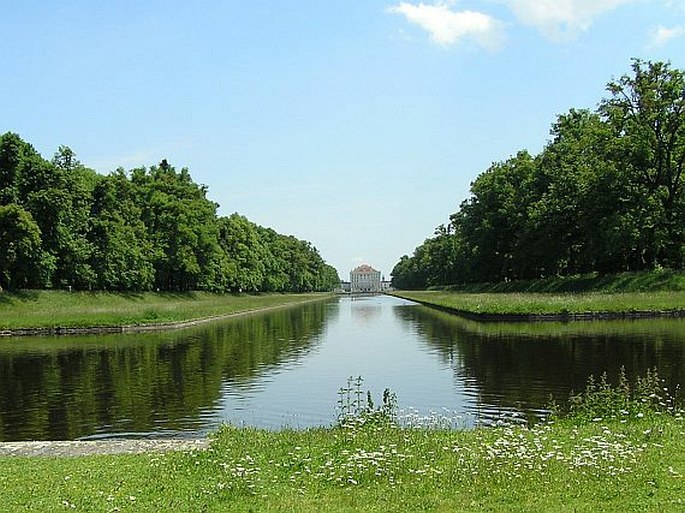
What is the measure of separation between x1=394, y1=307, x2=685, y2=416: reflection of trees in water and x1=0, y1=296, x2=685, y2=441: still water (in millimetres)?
59

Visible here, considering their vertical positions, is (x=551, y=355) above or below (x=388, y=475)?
A: below

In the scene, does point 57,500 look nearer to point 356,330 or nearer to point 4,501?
point 4,501

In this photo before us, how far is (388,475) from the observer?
29.8ft

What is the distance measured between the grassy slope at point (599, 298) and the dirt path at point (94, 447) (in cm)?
3451

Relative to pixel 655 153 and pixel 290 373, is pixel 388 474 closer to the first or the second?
pixel 290 373

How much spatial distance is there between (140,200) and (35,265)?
2855 cm

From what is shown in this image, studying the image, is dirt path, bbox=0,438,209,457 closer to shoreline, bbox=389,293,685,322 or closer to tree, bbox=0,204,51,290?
shoreline, bbox=389,293,685,322

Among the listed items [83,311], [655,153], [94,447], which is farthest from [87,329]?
[655,153]

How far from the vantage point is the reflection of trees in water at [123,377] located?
1670cm

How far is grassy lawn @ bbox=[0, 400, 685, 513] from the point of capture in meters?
8.02

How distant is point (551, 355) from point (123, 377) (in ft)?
52.0

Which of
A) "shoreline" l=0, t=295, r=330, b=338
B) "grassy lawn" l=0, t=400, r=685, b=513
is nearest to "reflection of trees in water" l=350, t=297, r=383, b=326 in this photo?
"shoreline" l=0, t=295, r=330, b=338

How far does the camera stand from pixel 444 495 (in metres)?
8.22

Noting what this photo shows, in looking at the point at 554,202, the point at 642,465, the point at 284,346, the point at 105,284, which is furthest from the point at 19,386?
the point at 554,202
